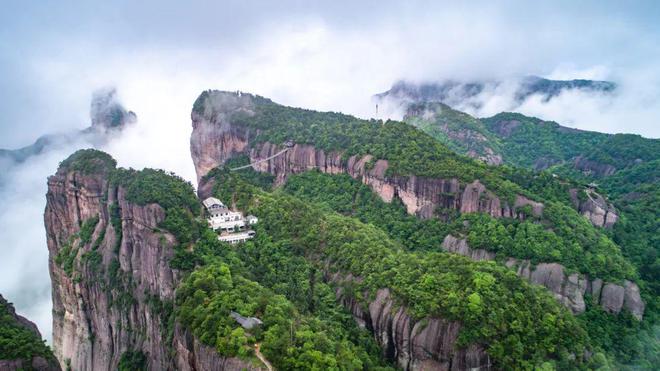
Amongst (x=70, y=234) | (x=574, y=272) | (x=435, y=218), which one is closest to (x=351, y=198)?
(x=435, y=218)

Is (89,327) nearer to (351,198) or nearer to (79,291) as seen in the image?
(79,291)

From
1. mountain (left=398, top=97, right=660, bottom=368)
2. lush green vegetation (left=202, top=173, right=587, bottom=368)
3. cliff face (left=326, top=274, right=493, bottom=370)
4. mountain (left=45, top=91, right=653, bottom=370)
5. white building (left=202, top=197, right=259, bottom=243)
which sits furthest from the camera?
mountain (left=398, top=97, right=660, bottom=368)

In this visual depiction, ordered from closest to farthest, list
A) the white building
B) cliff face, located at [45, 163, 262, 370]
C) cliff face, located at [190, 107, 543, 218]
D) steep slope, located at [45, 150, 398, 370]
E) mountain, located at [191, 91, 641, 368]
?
steep slope, located at [45, 150, 398, 370], cliff face, located at [45, 163, 262, 370], mountain, located at [191, 91, 641, 368], the white building, cliff face, located at [190, 107, 543, 218]

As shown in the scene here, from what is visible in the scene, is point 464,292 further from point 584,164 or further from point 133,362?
point 584,164

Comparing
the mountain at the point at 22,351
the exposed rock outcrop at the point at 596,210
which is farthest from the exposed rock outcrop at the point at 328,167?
the mountain at the point at 22,351

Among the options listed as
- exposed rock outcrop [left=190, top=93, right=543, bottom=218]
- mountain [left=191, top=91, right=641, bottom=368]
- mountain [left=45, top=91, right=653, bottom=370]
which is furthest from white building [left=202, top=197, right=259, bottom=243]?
exposed rock outcrop [left=190, top=93, right=543, bottom=218]

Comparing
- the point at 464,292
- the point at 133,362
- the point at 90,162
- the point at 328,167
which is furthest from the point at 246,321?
the point at 328,167

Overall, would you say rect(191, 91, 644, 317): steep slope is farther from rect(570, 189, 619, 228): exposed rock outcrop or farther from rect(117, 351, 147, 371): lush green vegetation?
rect(117, 351, 147, 371): lush green vegetation
